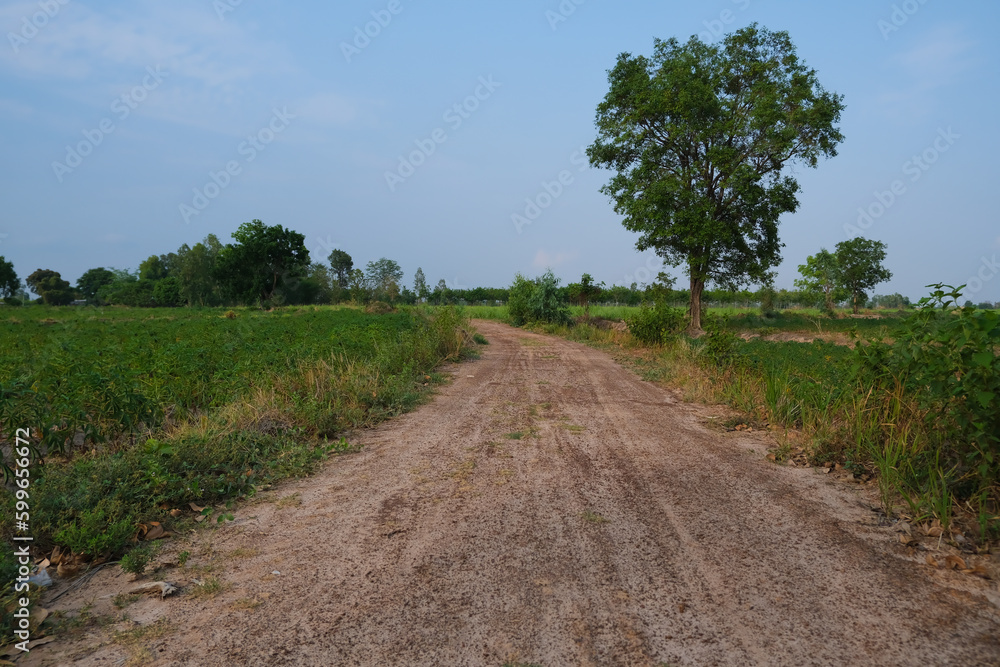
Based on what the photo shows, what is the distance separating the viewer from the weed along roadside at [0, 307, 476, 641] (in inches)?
131

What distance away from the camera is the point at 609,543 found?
3412mm

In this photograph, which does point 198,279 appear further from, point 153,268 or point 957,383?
point 957,383

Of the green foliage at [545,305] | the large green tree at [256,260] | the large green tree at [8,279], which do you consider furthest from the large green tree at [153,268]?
the green foliage at [545,305]

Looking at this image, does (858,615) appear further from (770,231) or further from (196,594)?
(770,231)

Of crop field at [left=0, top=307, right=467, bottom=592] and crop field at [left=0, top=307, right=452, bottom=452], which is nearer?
crop field at [left=0, top=307, right=467, bottom=592]

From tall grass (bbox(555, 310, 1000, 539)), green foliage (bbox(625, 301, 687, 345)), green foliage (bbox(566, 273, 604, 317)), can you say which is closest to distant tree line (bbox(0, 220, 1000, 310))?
green foliage (bbox(566, 273, 604, 317))

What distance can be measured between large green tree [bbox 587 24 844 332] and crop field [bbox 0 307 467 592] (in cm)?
1837

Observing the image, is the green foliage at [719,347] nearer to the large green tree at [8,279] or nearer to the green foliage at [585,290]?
the green foliage at [585,290]

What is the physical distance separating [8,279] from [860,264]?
91049mm

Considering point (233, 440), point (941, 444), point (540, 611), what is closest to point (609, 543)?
point (540, 611)

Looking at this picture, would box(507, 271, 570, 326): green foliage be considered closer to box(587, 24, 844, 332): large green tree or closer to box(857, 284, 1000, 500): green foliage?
box(587, 24, 844, 332): large green tree

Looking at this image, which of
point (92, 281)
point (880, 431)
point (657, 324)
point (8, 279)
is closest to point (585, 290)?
point (657, 324)

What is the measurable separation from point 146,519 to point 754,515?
4.47 m

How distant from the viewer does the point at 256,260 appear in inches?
2256
